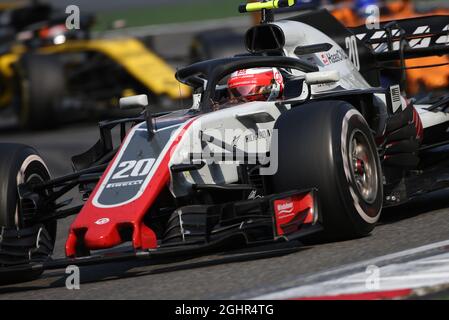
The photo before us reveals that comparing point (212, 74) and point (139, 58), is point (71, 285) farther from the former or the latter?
point (139, 58)

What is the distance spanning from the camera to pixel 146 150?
6930 mm

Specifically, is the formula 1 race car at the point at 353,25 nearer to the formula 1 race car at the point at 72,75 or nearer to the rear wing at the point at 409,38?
the formula 1 race car at the point at 72,75

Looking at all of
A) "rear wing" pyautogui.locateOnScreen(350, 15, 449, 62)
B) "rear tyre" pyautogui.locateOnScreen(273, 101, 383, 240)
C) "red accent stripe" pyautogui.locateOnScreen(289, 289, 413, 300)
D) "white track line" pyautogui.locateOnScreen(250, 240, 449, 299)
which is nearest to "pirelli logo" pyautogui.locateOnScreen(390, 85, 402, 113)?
"rear wing" pyautogui.locateOnScreen(350, 15, 449, 62)

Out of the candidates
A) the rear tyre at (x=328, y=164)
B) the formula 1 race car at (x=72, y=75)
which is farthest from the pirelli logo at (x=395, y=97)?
the formula 1 race car at (x=72, y=75)

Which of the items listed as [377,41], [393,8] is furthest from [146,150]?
[393,8]

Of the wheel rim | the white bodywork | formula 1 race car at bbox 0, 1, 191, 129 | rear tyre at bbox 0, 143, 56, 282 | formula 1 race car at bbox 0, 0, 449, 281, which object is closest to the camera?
formula 1 race car at bbox 0, 0, 449, 281

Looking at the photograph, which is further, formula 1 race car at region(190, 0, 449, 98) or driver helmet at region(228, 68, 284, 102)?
formula 1 race car at region(190, 0, 449, 98)

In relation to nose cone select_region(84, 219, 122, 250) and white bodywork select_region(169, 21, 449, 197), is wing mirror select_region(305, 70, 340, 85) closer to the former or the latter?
white bodywork select_region(169, 21, 449, 197)

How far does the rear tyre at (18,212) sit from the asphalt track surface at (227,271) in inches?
8.0

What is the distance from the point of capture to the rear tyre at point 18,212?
674 cm

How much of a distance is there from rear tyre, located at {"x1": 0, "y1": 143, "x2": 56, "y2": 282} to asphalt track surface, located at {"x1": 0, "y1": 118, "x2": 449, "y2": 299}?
0.20 m

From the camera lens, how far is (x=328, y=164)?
22.1ft

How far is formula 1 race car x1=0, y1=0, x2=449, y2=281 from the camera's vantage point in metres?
6.54

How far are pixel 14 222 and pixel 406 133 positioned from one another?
285 centimetres
